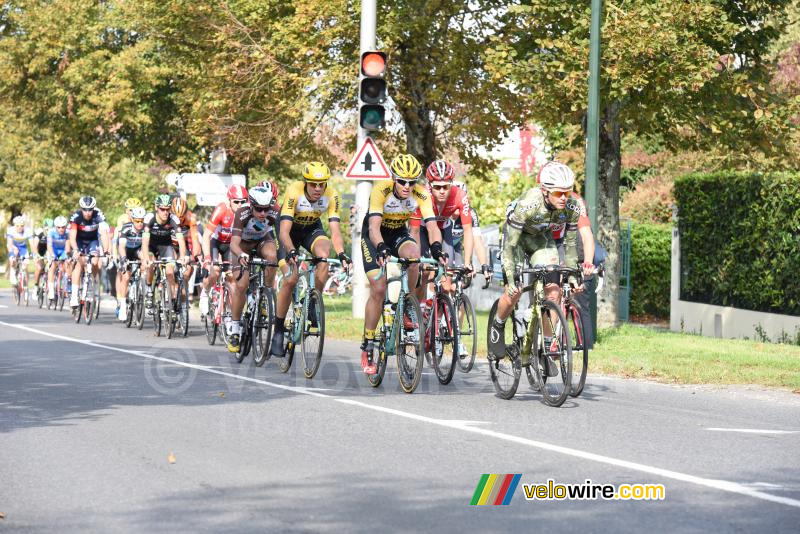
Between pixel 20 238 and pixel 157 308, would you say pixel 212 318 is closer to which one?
pixel 157 308

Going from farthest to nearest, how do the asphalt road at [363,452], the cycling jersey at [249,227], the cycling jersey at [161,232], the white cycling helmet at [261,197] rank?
the cycling jersey at [161,232]
the cycling jersey at [249,227]
the white cycling helmet at [261,197]
the asphalt road at [363,452]

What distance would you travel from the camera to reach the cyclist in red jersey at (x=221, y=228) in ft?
54.7

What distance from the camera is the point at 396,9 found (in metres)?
24.4

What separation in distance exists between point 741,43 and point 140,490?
1667cm

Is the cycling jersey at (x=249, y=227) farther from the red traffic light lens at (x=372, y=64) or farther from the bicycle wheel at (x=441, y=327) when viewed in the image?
the red traffic light lens at (x=372, y=64)

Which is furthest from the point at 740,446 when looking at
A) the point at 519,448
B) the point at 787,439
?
the point at 519,448

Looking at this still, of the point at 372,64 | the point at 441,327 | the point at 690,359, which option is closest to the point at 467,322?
the point at 441,327

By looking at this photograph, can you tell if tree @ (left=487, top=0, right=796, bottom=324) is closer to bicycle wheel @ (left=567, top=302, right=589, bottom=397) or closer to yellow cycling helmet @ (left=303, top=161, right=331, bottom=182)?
yellow cycling helmet @ (left=303, top=161, right=331, bottom=182)

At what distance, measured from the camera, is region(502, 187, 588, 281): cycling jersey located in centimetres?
1093

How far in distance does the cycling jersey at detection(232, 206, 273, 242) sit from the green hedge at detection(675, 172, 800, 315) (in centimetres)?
818

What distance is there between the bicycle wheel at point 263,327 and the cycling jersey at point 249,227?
84 centimetres

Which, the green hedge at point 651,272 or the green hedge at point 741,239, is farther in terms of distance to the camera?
the green hedge at point 651,272

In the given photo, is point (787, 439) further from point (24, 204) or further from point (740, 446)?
point (24, 204)

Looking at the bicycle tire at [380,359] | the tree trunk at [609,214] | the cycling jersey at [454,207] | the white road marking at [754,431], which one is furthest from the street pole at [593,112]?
the white road marking at [754,431]
